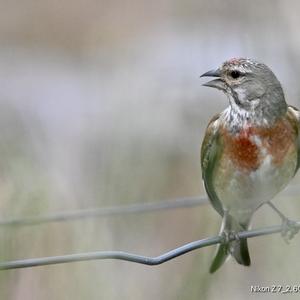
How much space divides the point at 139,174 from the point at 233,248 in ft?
1.92

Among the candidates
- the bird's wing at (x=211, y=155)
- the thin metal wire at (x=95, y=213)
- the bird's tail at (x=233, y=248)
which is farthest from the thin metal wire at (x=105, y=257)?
the bird's wing at (x=211, y=155)

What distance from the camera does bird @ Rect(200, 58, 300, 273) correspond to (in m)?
4.67

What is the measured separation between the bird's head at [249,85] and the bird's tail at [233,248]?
54 centimetres

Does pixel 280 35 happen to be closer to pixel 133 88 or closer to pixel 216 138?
pixel 216 138

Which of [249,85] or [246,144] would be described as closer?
[246,144]

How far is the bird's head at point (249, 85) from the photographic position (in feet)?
15.6

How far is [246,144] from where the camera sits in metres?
4.68

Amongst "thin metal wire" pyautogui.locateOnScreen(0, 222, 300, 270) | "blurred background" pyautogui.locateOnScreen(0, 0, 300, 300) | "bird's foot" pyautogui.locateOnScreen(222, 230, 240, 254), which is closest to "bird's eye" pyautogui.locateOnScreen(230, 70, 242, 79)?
"blurred background" pyautogui.locateOnScreen(0, 0, 300, 300)

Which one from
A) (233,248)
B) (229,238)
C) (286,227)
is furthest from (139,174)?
(286,227)

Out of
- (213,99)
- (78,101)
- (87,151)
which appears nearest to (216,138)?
(213,99)

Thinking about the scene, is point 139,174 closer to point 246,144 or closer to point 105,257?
point 246,144

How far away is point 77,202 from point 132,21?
7.92 metres

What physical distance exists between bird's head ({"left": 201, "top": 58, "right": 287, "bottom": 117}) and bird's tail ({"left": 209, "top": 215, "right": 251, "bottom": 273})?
536mm

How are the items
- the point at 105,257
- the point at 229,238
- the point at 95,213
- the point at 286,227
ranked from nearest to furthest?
the point at 105,257 → the point at 286,227 → the point at 95,213 → the point at 229,238
